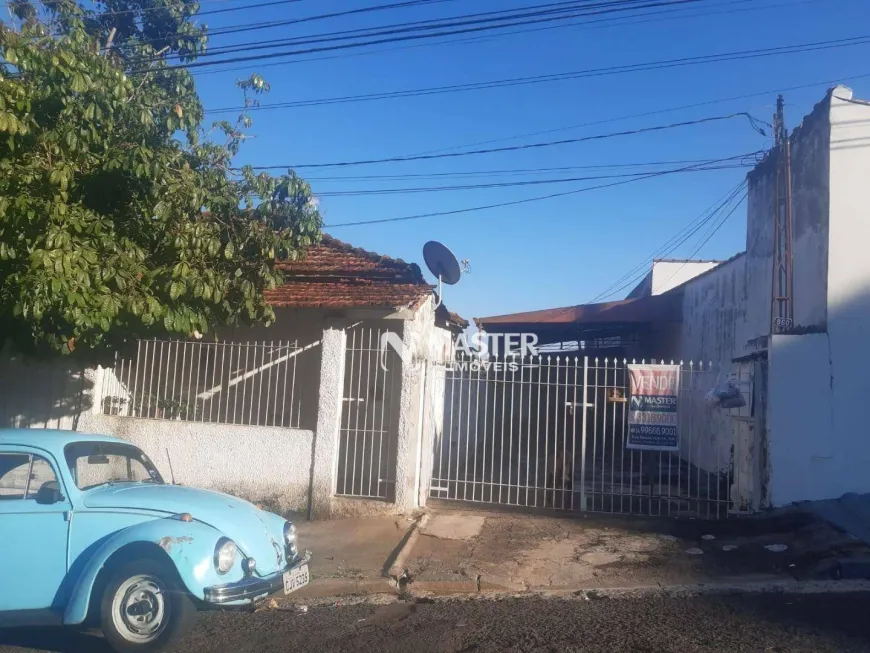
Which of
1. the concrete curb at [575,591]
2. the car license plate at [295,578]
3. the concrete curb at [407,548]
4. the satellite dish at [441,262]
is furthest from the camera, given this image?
the satellite dish at [441,262]

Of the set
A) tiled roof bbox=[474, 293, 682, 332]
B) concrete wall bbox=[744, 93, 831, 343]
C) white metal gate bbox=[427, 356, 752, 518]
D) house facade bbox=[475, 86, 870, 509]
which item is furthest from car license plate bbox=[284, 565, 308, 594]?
tiled roof bbox=[474, 293, 682, 332]

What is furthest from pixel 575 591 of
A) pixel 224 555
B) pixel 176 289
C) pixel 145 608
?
pixel 176 289

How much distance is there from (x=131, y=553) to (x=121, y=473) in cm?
111

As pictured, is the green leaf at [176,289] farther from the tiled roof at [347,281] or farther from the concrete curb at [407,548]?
the concrete curb at [407,548]

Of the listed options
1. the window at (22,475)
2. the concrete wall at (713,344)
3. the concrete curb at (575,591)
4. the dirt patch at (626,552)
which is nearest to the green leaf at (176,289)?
the window at (22,475)

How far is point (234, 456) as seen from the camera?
9227 mm

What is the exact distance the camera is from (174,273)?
7.74 m

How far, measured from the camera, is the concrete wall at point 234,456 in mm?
9016

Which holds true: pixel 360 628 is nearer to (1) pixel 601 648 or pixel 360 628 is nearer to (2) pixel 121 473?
(1) pixel 601 648

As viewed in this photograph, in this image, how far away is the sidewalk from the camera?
6770 millimetres

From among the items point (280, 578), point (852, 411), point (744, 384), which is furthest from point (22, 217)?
point (852, 411)

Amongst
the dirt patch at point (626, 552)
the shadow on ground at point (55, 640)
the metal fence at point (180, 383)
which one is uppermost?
the metal fence at point (180, 383)

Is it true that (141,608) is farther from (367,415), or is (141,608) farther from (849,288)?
(849,288)

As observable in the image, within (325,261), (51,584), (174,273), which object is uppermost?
(325,261)
